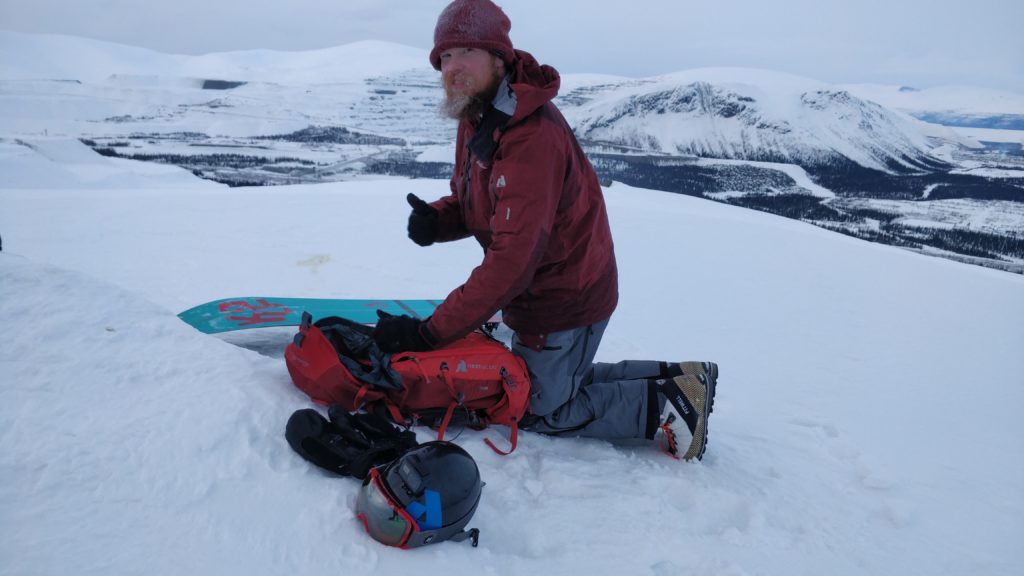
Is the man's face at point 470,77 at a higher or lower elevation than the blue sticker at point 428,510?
higher

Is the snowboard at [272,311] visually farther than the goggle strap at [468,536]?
Yes

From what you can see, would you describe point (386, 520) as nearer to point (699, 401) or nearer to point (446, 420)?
point (446, 420)

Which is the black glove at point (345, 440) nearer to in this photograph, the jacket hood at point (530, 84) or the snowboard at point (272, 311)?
the jacket hood at point (530, 84)

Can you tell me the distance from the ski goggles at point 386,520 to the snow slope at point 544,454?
0.04 metres

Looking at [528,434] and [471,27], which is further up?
[471,27]

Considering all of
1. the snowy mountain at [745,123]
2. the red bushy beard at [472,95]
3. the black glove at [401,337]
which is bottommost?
the black glove at [401,337]

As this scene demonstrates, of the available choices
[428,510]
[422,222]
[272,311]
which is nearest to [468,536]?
[428,510]

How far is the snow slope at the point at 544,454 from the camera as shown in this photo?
4.44 feet

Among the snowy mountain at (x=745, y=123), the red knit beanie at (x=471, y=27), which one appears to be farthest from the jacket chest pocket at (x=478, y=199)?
the snowy mountain at (x=745, y=123)

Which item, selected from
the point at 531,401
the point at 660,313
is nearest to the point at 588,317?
the point at 531,401

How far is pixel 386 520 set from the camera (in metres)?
1.48

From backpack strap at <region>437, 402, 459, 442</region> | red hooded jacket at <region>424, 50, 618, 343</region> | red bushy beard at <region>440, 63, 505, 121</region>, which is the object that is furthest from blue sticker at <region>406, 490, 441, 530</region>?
red bushy beard at <region>440, 63, 505, 121</region>

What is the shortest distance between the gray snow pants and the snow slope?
9cm

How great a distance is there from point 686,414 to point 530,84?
5.16ft
